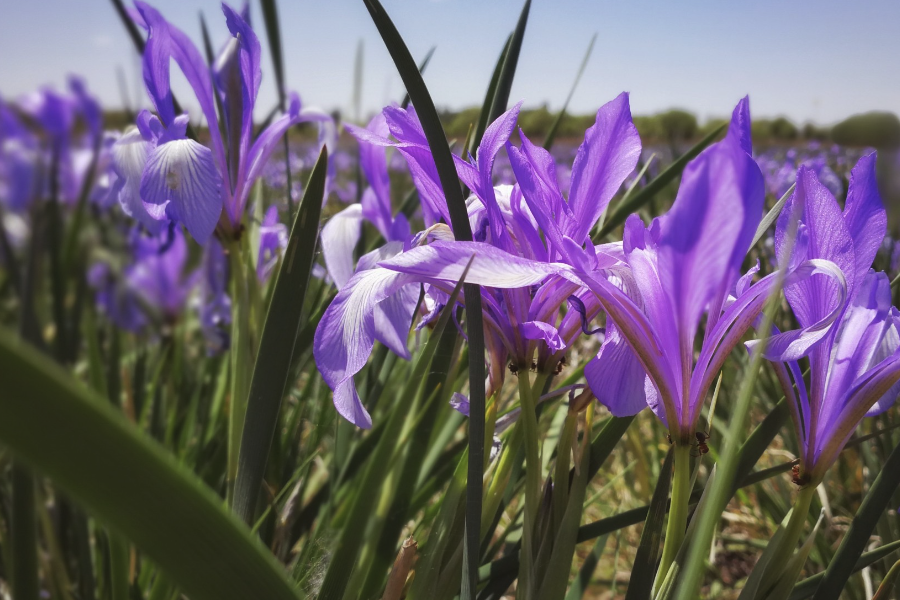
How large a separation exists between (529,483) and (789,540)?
15 cm

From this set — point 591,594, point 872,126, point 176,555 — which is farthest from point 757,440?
point 872,126

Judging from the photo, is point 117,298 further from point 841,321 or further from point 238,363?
point 841,321

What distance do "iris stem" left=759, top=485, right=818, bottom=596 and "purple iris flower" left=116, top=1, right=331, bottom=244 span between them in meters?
0.47

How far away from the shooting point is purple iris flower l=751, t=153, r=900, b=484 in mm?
370

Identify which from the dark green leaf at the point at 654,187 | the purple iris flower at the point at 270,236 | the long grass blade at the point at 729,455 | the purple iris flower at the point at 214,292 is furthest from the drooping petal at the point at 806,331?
the purple iris flower at the point at 214,292

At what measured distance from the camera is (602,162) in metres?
0.44

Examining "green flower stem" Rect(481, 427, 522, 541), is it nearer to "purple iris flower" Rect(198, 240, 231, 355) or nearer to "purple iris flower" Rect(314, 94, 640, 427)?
"purple iris flower" Rect(314, 94, 640, 427)

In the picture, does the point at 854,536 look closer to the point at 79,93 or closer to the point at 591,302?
the point at 591,302

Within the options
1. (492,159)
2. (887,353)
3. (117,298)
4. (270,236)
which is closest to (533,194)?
(492,159)

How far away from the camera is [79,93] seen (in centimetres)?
125

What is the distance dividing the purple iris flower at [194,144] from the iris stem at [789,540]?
0.47 metres

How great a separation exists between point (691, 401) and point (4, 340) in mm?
337

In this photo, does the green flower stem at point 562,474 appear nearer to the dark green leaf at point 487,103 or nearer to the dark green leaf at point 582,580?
the dark green leaf at point 582,580

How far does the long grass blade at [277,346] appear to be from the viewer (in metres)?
0.38
